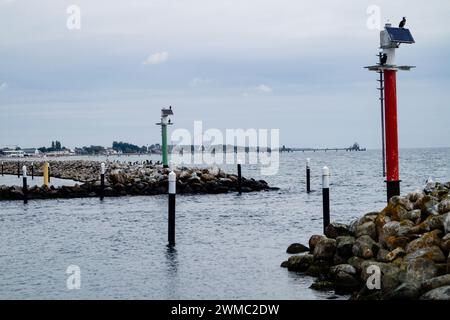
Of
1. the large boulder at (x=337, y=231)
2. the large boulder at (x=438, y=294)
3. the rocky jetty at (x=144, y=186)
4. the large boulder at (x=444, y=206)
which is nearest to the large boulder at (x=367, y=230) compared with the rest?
the large boulder at (x=337, y=231)

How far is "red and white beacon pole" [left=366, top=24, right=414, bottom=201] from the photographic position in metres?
13.2

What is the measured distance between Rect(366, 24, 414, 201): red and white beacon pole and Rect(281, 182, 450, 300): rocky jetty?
1077 millimetres

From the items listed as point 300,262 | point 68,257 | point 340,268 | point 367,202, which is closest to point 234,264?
point 300,262

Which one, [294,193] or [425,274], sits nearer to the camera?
[425,274]

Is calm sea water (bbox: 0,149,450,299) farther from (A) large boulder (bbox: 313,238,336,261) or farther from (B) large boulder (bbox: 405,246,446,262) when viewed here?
(B) large boulder (bbox: 405,246,446,262)

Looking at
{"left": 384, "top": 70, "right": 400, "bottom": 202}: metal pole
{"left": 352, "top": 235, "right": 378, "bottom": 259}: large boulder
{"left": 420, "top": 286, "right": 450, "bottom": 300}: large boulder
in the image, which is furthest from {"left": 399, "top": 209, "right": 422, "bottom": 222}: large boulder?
{"left": 420, "top": 286, "right": 450, "bottom": 300}: large boulder

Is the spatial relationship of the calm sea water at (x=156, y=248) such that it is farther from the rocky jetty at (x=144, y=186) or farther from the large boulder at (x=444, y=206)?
the rocky jetty at (x=144, y=186)

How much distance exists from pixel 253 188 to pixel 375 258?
2212cm

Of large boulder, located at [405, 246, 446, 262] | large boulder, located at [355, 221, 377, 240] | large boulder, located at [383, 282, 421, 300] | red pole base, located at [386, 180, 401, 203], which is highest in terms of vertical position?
red pole base, located at [386, 180, 401, 203]

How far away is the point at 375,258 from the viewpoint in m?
10.2

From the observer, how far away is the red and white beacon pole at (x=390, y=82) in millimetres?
13203

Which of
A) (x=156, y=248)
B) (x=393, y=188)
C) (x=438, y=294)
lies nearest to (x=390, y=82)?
(x=393, y=188)

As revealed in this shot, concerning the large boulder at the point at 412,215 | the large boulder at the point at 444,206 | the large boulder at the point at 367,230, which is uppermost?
the large boulder at the point at 444,206
